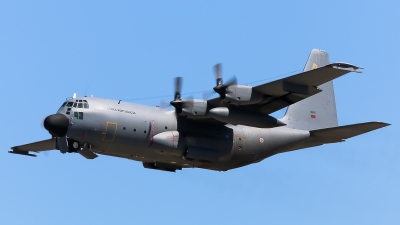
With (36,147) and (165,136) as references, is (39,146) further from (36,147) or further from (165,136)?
(165,136)

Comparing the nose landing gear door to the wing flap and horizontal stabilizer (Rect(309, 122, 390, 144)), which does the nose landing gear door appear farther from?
horizontal stabilizer (Rect(309, 122, 390, 144))

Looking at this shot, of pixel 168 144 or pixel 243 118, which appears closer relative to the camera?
pixel 243 118

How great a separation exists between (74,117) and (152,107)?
117 inches

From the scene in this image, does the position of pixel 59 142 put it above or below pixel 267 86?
below

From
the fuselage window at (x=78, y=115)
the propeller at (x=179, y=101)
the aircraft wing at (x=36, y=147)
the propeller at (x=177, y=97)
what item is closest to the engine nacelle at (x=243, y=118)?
the propeller at (x=179, y=101)

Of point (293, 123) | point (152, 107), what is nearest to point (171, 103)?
point (152, 107)

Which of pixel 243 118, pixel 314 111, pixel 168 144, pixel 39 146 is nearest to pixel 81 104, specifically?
pixel 168 144

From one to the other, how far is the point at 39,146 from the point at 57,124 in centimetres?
614

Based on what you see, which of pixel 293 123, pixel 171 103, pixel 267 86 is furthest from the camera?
pixel 293 123

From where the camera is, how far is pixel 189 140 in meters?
28.0

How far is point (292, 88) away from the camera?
26281mm

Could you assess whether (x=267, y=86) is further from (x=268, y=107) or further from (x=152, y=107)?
(x=152, y=107)

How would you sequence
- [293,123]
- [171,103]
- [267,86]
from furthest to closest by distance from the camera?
[293,123]
[171,103]
[267,86]

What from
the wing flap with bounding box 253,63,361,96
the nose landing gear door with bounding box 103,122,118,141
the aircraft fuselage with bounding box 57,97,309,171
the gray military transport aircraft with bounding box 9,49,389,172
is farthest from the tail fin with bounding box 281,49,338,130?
the nose landing gear door with bounding box 103,122,118,141
